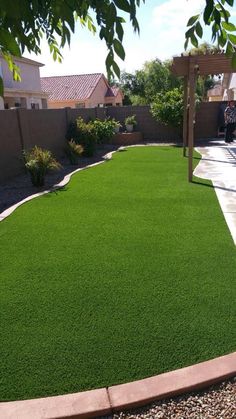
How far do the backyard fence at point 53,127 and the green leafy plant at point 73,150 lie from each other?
0.50 m

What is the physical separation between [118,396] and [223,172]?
8328 mm

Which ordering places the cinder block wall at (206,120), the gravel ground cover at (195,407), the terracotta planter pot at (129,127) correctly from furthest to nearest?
the terracotta planter pot at (129,127) < the cinder block wall at (206,120) < the gravel ground cover at (195,407)

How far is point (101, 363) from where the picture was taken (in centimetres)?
284

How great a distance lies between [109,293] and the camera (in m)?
3.80

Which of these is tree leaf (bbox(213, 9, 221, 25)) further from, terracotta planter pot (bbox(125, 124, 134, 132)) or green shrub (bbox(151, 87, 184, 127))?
terracotta planter pot (bbox(125, 124, 134, 132))

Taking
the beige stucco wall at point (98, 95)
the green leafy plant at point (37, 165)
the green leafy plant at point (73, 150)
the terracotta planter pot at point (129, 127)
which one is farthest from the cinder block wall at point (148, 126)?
the beige stucco wall at point (98, 95)

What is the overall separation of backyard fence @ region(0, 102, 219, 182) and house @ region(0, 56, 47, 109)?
1172 centimetres

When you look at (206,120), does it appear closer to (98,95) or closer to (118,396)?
(118,396)

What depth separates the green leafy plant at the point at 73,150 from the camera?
1213 centimetres

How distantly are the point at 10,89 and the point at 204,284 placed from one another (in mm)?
26918

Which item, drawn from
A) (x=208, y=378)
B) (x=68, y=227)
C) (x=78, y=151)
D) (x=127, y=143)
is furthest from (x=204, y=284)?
(x=127, y=143)

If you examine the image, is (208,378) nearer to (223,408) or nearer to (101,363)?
(223,408)

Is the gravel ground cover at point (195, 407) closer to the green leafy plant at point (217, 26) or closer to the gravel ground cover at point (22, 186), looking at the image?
the green leafy plant at point (217, 26)

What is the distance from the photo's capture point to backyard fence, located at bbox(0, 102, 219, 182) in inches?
381
